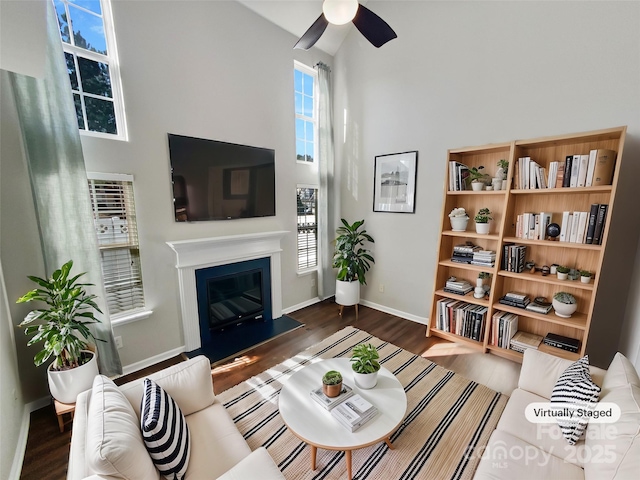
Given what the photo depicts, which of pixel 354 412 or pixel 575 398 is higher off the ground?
pixel 575 398

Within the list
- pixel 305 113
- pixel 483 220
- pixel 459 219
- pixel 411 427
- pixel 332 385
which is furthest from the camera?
pixel 305 113

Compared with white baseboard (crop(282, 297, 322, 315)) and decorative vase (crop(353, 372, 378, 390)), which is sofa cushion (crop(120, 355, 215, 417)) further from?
white baseboard (crop(282, 297, 322, 315))

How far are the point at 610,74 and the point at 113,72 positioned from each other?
3.99m

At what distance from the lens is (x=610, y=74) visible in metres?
2.12

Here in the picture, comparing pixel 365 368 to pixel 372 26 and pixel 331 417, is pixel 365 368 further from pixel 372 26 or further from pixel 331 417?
pixel 372 26

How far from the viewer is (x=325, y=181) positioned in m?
3.89

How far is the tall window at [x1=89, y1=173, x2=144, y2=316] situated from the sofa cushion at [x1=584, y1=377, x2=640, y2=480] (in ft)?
10.4

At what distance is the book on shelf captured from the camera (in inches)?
61.5

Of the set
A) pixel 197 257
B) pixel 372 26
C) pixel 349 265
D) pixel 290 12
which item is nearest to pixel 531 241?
pixel 349 265

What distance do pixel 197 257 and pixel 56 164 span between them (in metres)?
1.27

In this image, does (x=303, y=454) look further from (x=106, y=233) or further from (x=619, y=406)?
(x=106, y=233)

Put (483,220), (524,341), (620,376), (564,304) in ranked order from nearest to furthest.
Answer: (620,376), (564,304), (524,341), (483,220)

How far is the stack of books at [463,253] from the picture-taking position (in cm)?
287

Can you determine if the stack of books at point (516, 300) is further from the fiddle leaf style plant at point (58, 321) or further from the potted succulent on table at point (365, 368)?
the fiddle leaf style plant at point (58, 321)
